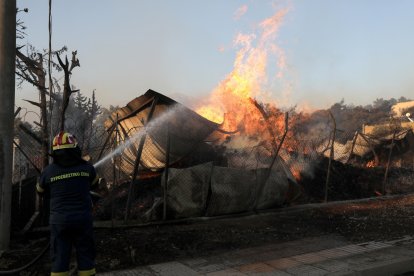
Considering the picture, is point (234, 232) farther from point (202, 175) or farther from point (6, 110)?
point (6, 110)

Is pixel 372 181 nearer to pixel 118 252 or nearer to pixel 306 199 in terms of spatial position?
pixel 306 199

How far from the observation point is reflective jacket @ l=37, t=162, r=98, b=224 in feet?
13.8

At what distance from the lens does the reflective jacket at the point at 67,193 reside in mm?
4191

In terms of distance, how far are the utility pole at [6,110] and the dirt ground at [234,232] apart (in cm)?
56

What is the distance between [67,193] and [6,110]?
233 cm

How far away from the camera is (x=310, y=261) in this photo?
5785mm

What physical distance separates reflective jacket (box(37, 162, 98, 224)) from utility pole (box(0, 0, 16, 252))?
5.83ft

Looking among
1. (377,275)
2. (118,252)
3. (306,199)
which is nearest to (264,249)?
(377,275)

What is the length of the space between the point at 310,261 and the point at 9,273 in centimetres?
420

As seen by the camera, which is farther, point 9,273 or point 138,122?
point 138,122

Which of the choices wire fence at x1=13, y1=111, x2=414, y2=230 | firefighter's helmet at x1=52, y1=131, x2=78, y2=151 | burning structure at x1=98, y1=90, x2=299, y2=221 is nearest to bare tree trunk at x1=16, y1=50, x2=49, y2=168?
wire fence at x1=13, y1=111, x2=414, y2=230

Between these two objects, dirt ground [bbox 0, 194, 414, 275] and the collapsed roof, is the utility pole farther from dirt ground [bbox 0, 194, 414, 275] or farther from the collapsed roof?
the collapsed roof

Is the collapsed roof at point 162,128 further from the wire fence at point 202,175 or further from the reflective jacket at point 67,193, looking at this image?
the reflective jacket at point 67,193

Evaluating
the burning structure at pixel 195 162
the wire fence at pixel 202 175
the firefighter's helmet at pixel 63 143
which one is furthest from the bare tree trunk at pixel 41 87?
the firefighter's helmet at pixel 63 143
